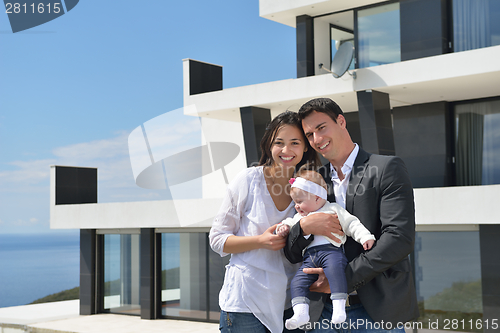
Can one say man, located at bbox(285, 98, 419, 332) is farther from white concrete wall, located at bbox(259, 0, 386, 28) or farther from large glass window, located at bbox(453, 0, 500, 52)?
white concrete wall, located at bbox(259, 0, 386, 28)

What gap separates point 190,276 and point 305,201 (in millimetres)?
14291

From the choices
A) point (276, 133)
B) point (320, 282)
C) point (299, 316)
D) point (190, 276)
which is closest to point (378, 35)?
point (190, 276)

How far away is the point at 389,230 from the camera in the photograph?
2881 millimetres

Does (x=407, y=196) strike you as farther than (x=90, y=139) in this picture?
No

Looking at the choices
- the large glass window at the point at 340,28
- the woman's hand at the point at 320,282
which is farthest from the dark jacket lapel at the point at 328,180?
the large glass window at the point at 340,28

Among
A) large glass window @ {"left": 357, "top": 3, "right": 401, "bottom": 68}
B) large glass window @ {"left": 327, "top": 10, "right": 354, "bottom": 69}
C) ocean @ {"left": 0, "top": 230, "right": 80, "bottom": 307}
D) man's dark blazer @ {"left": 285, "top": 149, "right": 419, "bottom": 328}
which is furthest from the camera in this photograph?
ocean @ {"left": 0, "top": 230, "right": 80, "bottom": 307}

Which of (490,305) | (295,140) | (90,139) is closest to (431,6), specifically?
(490,305)

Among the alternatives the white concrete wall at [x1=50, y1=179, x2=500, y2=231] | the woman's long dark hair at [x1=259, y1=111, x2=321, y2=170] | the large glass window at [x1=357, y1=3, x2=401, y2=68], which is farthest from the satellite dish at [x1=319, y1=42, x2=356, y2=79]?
the woman's long dark hair at [x1=259, y1=111, x2=321, y2=170]

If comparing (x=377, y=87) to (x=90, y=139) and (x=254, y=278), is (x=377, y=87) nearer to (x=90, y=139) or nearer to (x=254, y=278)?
(x=254, y=278)

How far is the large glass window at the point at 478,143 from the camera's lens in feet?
50.8

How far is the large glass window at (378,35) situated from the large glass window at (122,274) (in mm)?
8862

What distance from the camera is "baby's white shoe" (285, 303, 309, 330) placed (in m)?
3.06

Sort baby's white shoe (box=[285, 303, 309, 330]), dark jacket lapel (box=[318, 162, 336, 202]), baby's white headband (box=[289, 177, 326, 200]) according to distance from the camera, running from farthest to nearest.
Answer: dark jacket lapel (box=[318, 162, 336, 202])
baby's white headband (box=[289, 177, 326, 200])
baby's white shoe (box=[285, 303, 309, 330])

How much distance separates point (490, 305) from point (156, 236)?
9.68m
